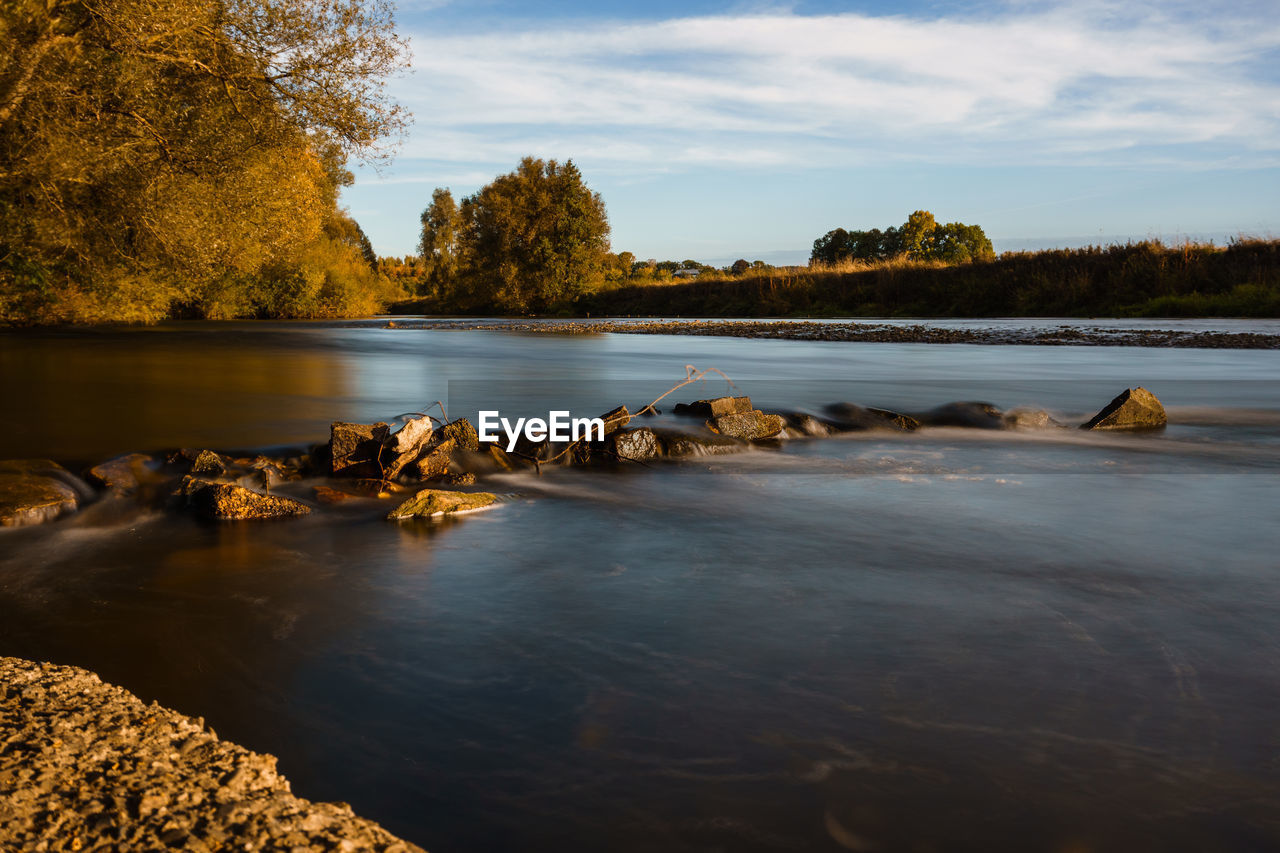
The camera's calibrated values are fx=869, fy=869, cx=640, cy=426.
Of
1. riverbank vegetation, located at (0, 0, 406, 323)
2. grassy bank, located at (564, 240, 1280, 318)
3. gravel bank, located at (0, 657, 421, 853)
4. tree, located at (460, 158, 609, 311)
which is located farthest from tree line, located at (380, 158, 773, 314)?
gravel bank, located at (0, 657, 421, 853)

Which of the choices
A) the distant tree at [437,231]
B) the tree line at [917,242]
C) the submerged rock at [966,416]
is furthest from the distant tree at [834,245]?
the submerged rock at [966,416]

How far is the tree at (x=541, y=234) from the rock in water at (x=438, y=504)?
196ft

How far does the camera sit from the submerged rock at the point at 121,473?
19.7ft

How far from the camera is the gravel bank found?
1.64m

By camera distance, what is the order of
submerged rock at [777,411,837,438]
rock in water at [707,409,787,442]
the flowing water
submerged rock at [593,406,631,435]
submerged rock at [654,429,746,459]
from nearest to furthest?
the flowing water
submerged rock at [654,429,746,459]
submerged rock at [593,406,631,435]
rock in water at [707,409,787,442]
submerged rock at [777,411,837,438]

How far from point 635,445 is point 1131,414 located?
580 cm

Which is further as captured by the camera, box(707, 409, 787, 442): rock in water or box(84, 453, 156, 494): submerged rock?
box(707, 409, 787, 442): rock in water

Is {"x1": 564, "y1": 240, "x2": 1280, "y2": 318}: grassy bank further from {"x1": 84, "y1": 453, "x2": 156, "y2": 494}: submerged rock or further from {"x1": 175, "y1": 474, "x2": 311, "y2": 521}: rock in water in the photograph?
{"x1": 84, "y1": 453, "x2": 156, "y2": 494}: submerged rock

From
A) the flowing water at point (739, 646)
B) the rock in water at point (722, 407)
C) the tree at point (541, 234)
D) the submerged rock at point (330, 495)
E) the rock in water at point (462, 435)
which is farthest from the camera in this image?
the tree at point (541, 234)

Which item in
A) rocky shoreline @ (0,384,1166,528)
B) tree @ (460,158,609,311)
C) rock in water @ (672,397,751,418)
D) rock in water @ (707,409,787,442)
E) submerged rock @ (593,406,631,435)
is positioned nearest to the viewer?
rocky shoreline @ (0,384,1166,528)

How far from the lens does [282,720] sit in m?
2.70

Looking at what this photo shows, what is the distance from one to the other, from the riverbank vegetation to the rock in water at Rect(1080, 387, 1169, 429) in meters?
15.1

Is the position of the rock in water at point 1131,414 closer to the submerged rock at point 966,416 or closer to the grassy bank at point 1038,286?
the submerged rock at point 966,416

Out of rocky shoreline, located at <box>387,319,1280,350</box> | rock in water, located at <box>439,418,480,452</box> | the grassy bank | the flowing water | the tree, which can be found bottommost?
the flowing water
